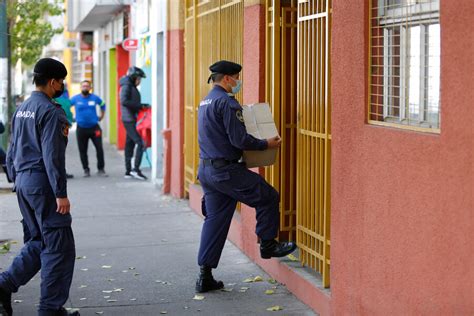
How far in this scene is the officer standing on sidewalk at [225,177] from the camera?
787 centimetres

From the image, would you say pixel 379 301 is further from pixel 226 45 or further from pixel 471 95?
pixel 226 45

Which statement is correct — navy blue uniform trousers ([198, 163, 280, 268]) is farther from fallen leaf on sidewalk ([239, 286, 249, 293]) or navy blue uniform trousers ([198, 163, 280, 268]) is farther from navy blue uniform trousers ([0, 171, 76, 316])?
navy blue uniform trousers ([0, 171, 76, 316])

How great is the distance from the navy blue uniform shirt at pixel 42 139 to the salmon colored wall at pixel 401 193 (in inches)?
73.2

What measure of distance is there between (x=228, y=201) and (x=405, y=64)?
276cm

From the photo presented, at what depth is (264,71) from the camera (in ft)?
29.6

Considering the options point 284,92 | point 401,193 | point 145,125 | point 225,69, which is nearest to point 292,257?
point 284,92

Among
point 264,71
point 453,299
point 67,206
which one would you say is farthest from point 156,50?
point 453,299

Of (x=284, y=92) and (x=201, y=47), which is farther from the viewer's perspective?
(x=201, y=47)

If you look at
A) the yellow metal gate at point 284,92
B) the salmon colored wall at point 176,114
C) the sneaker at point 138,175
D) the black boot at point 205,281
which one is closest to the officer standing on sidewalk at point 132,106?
the sneaker at point 138,175

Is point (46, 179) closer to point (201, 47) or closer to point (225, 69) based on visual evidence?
point (225, 69)

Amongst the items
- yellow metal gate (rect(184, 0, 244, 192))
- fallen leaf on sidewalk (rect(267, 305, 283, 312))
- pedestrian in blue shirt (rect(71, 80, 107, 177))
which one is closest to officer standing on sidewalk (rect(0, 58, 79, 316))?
fallen leaf on sidewalk (rect(267, 305, 283, 312))

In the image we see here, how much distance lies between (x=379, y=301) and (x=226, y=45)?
542 centimetres

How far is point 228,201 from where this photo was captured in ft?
27.1

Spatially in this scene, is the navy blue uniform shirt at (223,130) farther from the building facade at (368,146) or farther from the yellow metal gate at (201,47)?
the yellow metal gate at (201,47)
